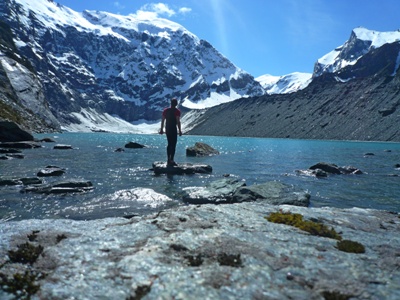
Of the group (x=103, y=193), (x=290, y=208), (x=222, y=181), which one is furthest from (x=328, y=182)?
(x=103, y=193)

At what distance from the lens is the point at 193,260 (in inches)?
245

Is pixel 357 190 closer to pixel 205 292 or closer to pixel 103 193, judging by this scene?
pixel 103 193

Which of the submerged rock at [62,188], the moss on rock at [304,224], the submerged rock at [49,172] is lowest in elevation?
the submerged rock at [49,172]

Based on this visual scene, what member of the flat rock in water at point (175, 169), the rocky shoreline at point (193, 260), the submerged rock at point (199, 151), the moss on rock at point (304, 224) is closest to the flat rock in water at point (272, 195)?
the moss on rock at point (304, 224)

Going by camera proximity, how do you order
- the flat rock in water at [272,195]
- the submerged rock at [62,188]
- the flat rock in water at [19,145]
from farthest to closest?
1. the flat rock in water at [19,145]
2. the submerged rock at [62,188]
3. the flat rock in water at [272,195]

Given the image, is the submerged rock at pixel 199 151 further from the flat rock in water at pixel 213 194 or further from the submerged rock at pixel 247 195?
the submerged rock at pixel 247 195

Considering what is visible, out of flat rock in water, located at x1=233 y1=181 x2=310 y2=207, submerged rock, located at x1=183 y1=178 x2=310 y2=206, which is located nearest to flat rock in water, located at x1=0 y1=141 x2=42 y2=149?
submerged rock, located at x1=183 y1=178 x2=310 y2=206

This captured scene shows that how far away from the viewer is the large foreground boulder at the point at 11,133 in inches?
1843

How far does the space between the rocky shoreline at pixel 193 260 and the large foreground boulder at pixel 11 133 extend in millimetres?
45481

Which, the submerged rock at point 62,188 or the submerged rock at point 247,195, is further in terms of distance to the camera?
the submerged rock at point 62,188

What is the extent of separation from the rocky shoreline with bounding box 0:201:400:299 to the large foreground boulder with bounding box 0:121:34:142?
45481 millimetres

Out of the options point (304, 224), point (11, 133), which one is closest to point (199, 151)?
point (11, 133)

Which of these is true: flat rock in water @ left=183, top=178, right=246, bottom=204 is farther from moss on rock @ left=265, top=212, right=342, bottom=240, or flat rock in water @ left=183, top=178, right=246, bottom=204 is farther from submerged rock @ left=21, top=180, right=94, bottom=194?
submerged rock @ left=21, top=180, right=94, bottom=194

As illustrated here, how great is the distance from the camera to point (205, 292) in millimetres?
5141
